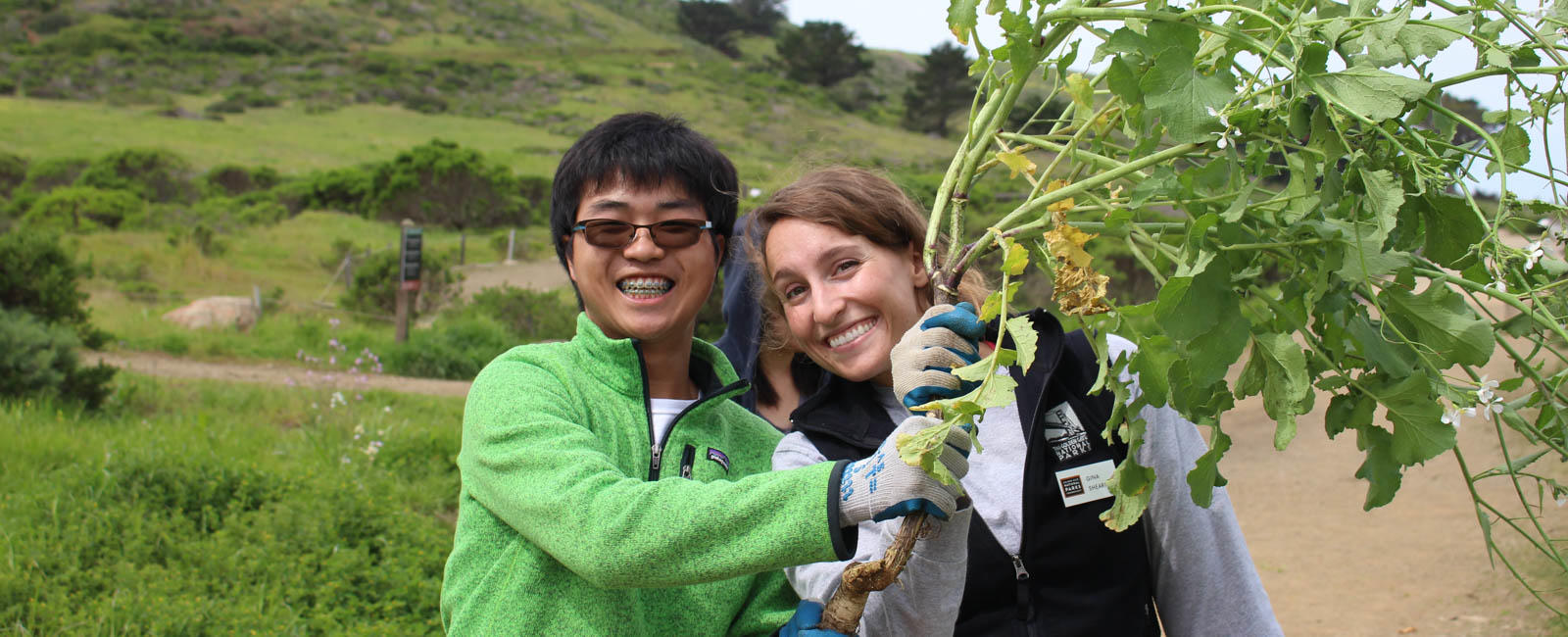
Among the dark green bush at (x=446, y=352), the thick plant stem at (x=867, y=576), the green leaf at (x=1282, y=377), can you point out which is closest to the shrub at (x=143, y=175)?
the dark green bush at (x=446, y=352)

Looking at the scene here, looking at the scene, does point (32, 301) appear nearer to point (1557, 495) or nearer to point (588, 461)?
point (588, 461)

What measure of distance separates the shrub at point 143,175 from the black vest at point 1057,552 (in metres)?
29.3

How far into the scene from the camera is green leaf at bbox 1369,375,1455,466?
4.64 ft

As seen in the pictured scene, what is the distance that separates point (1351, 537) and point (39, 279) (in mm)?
10034

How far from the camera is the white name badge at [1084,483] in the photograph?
196cm

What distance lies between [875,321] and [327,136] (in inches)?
1697

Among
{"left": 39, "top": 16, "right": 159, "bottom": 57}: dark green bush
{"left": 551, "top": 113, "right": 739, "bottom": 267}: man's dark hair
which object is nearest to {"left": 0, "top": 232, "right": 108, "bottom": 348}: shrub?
{"left": 551, "top": 113, "right": 739, "bottom": 267}: man's dark hair

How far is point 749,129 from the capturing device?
4806 centimetres

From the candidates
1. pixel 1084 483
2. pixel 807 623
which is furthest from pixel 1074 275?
pixel 807 623

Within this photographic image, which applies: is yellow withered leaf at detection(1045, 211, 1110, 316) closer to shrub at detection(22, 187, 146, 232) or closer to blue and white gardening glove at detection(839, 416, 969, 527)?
blue and white gardening glove at detection(839, 416, 969, 527)

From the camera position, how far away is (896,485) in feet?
5.22

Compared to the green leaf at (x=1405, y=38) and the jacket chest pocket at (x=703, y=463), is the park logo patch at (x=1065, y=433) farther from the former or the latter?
the green leaf at (x=1405, y=38)

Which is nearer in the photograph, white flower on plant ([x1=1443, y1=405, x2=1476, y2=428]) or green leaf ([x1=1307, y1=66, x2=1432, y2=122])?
green leaf ([x1=1307, y1=66, x2=1432, y2=122])

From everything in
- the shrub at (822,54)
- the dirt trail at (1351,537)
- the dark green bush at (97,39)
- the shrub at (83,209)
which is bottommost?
the shrub at (83,209)
